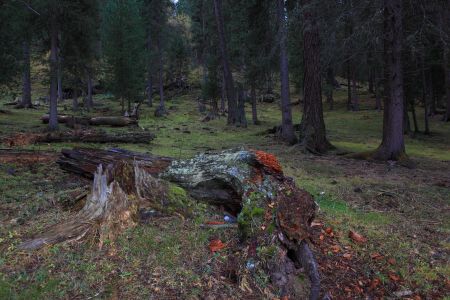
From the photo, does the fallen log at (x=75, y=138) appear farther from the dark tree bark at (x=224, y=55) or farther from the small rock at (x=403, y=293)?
the small rock at (x=403, y=293)

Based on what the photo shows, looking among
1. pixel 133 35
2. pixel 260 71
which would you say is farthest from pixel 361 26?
pixel 133 35

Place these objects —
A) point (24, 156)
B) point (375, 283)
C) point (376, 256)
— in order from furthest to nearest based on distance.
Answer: point (24, 156)
point (376, 256)
point (375, 283)

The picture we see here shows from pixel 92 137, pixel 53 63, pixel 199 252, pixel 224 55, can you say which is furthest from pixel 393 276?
pixel 224 55

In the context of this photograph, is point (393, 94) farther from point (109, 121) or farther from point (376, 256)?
point (109, 121)

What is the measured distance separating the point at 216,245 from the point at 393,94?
1047 centimetres

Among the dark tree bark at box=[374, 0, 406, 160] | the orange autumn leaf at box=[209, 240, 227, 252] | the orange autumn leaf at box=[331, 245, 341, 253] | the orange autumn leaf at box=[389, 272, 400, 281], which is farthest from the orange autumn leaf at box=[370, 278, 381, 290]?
the dark tree bark at box=[374, 0, 406, 160]

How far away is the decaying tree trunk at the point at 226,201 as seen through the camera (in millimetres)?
4570

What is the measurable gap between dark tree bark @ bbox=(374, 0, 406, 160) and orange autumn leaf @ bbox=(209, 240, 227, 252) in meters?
9.93

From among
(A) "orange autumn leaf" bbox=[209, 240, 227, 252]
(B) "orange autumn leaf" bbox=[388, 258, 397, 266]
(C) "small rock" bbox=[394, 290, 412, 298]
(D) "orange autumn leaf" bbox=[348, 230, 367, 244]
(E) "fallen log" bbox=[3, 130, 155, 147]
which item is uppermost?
(E) "fallen log" bbox=[3, 130, 155, 147]

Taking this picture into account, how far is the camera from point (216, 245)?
4.71 meters

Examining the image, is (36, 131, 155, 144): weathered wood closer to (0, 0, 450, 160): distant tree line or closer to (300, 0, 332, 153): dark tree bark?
(0, 0, 450, 160): distant tree line

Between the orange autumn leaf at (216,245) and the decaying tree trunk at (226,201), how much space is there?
27 centimetres

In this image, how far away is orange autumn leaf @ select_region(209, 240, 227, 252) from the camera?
4634 mm

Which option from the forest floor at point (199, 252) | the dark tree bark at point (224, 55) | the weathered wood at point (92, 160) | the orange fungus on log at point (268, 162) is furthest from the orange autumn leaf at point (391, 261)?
the dark tree bark at point (224, 55)
